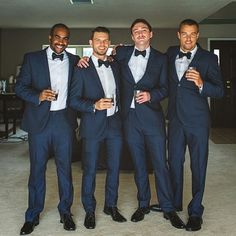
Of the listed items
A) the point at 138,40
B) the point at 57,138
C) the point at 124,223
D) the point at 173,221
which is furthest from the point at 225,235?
the point at 138,40

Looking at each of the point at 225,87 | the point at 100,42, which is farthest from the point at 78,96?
the point at 225,87

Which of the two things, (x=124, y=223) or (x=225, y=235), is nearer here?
(x=225, y=235)

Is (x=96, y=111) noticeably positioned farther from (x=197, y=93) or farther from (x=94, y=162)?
(x=197, y=93)

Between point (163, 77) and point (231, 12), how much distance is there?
6040 millimetres

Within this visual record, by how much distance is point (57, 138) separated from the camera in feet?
8.80

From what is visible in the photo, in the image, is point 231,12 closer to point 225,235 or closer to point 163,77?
point 163,77

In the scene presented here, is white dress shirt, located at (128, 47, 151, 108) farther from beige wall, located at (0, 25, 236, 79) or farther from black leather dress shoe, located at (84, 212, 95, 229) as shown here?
beige wall, located at (0, 25, 236, 79)

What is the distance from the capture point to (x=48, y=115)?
2648mm

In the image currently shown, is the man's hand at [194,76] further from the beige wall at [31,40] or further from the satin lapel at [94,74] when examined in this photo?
the beige wall at [31,40]

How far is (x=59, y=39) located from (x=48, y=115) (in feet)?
1.89

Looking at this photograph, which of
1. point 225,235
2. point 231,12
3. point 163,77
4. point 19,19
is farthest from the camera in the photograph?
point 19,19

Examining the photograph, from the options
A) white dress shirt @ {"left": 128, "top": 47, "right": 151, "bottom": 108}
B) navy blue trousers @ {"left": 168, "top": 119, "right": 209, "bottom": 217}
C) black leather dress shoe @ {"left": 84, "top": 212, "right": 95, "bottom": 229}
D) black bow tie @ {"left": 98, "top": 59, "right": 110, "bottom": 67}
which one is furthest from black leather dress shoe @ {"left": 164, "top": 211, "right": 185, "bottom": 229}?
black bow tie @ {"left": 98, "top": 59, "right": 110, "bottom": 67}

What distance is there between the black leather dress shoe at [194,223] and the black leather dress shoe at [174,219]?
5cm

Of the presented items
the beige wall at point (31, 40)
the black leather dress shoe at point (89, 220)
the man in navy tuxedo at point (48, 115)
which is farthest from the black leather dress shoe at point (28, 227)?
the beige wall at point (31, 40)
